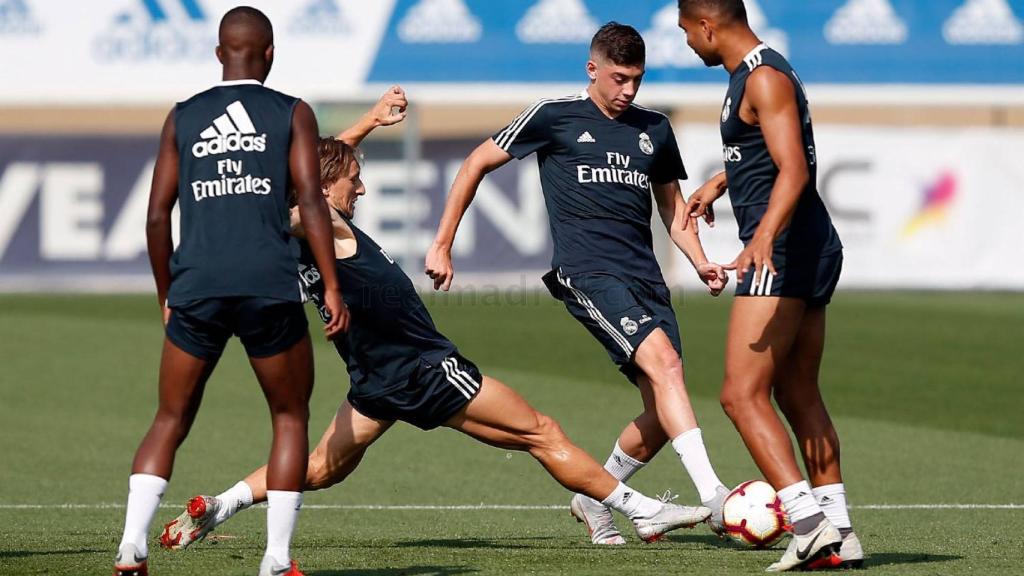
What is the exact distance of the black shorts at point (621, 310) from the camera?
23.8 ft

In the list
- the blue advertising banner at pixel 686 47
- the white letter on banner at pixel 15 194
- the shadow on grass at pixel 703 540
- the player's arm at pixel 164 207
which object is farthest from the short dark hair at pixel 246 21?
the white letter on banner at pixel 15 194

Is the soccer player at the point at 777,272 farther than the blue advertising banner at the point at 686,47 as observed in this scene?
No

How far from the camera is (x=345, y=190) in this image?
672 cm

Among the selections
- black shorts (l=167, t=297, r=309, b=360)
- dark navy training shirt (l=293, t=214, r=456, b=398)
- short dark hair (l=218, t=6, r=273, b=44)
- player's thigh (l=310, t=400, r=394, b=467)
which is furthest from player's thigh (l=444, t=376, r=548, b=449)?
short dark hair (l=218, t=6, r=273, b=44)

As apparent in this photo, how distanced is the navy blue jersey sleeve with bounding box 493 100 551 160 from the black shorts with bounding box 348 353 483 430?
136cm

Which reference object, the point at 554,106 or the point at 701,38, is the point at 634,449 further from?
the point at 701,38

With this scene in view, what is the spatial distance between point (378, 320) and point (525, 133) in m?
1.49

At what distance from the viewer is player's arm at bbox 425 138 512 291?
7.28 m

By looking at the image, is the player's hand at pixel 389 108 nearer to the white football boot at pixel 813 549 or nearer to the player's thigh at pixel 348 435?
the player's thigh at pixel 348 435

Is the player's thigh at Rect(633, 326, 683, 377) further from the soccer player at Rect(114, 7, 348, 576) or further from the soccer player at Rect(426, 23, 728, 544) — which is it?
the soccer player at Rect(114, 7, 348, 576)

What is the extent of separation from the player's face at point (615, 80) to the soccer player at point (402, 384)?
56.6 inches

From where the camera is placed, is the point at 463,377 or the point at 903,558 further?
the point at 463,377

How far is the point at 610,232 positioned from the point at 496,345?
9.75m

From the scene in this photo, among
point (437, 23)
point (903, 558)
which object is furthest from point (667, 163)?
point (437, 23)
